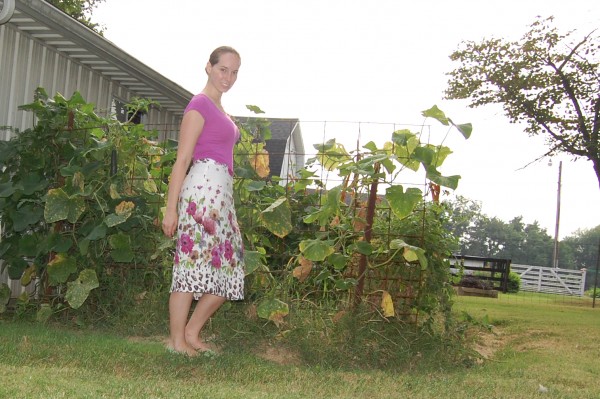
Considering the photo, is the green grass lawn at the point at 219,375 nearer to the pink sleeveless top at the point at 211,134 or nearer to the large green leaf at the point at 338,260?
the large green leaf at the point at 338,260

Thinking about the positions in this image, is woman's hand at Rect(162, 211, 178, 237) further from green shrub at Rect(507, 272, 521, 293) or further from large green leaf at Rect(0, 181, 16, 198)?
green shrub at Rect(507, 272, 521, 293)

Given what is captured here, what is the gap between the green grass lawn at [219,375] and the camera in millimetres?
2961

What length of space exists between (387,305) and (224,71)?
1.64 metres

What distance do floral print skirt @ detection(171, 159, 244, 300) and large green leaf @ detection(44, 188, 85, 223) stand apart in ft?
4.59

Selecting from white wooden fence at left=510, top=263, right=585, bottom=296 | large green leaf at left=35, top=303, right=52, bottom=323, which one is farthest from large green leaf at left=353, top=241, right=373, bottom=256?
white wooden fence at left=510, top=263, right=585, bottom=296

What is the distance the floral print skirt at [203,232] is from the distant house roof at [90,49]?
78.3 inches

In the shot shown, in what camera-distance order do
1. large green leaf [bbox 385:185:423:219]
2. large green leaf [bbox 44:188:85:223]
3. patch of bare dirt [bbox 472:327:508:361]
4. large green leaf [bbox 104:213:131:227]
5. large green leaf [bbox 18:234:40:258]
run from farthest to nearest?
large green leaf [bbox 18:234:40:258] < patch of bare dirt [bbox 472:327:508:361] < large green leaf [bbox 44:188:85:223] < large green leaf [bbox 104:213:131:227] < large green leaf [bbox 385:185:423:219]

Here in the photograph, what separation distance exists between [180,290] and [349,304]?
3.89 feet

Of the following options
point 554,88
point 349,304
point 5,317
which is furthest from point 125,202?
point 554,88

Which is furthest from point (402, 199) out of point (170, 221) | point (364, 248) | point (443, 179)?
point (170, 221)

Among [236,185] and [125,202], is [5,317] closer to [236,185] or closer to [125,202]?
[125,202]

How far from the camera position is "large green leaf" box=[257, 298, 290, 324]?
4164 millimetres

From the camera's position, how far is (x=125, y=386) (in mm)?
2973

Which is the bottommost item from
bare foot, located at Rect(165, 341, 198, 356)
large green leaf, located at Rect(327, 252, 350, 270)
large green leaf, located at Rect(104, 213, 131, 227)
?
bare foot, located at Rect(165, 341, 198, 356)
